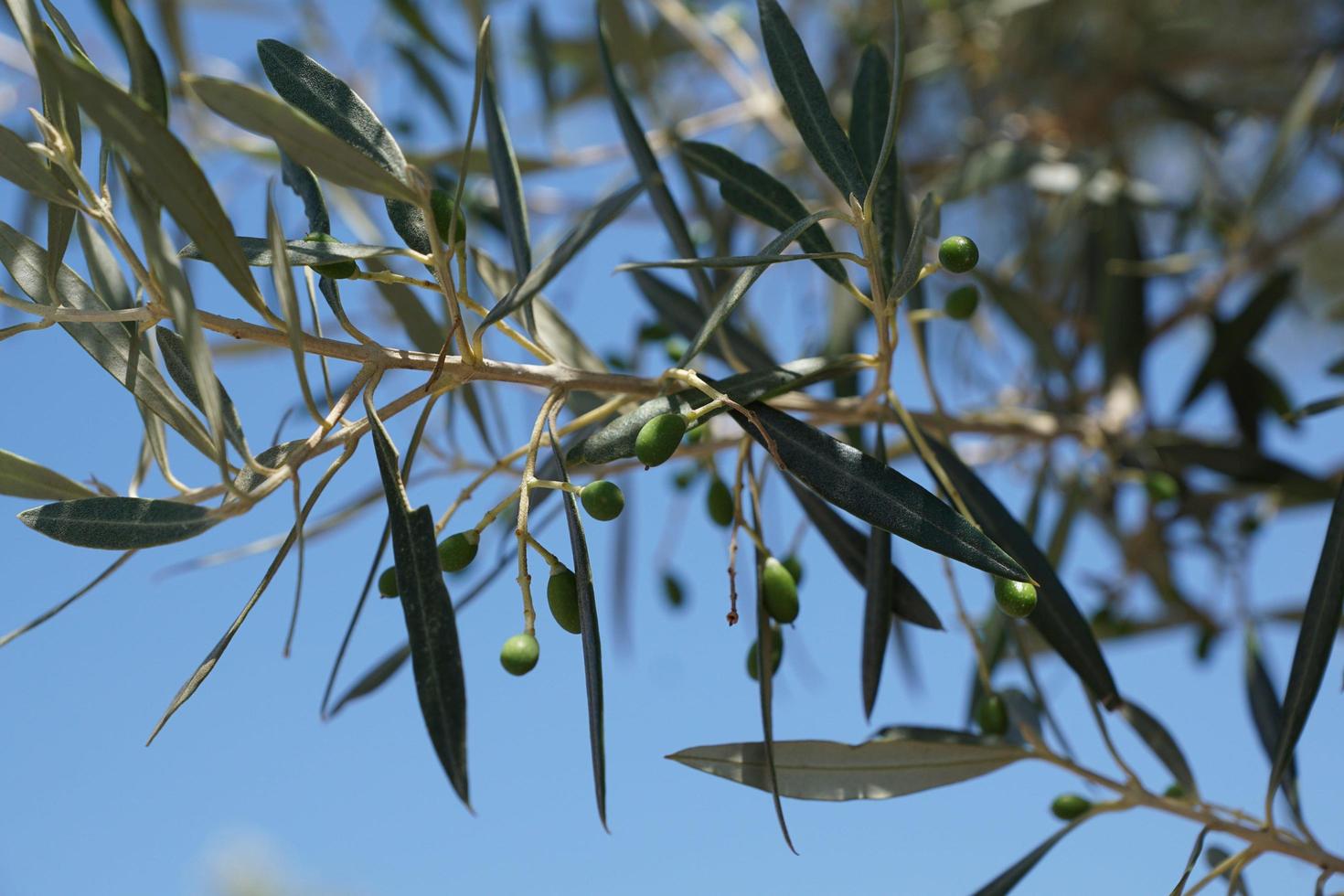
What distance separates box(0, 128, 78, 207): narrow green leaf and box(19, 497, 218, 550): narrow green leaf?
→ 21cm

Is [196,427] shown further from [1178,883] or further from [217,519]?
[1178,883]

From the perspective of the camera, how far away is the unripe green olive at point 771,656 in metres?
0.97

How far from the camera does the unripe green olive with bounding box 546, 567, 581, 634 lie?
0.77 m

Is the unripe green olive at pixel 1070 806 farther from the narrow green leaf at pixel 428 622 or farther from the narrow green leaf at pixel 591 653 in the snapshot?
the narrow green leaf at pixel 428 622

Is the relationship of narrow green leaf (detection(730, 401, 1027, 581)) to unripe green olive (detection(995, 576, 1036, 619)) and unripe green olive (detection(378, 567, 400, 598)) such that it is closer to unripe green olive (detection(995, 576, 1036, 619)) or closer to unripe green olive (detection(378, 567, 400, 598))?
unripe green olive (detection(995, 576, 1036, 619))

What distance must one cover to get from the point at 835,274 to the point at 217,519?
0.51m

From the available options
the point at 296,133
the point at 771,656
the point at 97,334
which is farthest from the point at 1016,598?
the point at 97,334

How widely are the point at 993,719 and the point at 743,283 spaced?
56 cm

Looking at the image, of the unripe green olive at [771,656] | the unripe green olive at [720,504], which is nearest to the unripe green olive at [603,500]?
the unripe green olive at [771,656]

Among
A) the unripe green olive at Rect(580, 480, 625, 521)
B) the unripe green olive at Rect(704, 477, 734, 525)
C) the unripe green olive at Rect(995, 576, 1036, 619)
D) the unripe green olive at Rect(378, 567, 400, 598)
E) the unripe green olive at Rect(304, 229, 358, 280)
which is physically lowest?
the unripe green olive at Rect(378, 567, 400, 598)

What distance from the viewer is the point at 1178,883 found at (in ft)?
3.01

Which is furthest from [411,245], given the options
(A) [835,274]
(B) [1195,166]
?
(B) [1195,166]

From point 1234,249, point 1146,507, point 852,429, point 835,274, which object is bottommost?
point 835,274

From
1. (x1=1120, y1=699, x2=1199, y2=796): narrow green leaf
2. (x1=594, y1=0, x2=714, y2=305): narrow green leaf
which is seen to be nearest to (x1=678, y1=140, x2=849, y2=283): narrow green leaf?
(x1=594, y1=0, x2=714, y2=305): narrow green leaf
